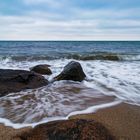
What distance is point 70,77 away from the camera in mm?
7410

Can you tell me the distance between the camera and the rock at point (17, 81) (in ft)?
20.2

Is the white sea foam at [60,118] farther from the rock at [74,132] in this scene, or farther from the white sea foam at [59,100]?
the rock at [74,132]

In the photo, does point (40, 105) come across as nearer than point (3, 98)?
Yes

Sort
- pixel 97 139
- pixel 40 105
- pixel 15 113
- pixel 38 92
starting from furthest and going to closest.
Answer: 1. pixel 38 92
2. pixel 40 105
3. pixel 15 113
4. pixel 97 139

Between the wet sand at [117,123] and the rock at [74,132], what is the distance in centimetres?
22

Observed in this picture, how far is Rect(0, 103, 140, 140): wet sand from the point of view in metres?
3.30

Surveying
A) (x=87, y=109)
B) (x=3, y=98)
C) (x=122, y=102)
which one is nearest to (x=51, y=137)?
(x=87, y=109)

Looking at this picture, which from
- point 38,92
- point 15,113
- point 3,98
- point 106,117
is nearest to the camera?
point 106,117

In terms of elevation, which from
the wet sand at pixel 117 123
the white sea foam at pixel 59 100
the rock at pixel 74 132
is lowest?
the white sea foam at pixel 59 100

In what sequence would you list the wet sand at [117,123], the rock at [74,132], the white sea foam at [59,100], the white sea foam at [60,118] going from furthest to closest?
Answer: the white sea foam at [59,100], the white sea foam at [60,118], the wet sand at [117,123], the rock at [74,132]

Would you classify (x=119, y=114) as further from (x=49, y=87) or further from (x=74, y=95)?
(x=49, y=87)

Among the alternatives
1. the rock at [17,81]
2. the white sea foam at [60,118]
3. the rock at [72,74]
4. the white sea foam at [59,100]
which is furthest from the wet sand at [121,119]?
the rock at [72,74]

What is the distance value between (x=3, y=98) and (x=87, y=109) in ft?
6.57

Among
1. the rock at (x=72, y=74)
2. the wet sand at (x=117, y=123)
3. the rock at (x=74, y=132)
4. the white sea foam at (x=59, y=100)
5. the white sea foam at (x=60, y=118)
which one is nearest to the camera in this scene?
the rock at (x=74, y=132)
